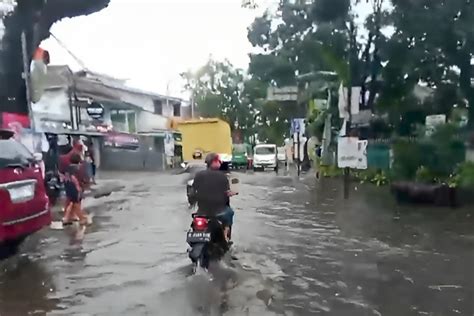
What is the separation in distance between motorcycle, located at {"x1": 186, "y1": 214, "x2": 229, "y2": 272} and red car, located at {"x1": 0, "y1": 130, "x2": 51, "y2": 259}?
2197 mm

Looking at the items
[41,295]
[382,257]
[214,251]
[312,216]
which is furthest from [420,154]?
[41,295]

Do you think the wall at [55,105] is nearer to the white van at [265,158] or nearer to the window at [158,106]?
the white van at [265,158]

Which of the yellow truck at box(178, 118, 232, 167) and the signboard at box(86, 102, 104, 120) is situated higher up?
the signboard at box(86, 102, 104, 120)

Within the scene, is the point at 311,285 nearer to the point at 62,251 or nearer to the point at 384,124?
the point at 62,251

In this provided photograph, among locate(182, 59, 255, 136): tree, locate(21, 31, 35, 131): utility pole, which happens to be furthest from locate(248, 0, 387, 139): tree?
locate(182, 59, 255, 136): tree

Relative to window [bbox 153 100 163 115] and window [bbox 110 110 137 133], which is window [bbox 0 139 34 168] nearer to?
window [bbox 110 110 137 133]

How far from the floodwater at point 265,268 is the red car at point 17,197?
49cm

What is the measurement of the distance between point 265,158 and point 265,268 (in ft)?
111

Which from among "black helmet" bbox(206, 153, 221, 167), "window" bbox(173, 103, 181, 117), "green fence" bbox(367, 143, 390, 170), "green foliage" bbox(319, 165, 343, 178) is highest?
"window" bbox(173, 103, 181, 117)

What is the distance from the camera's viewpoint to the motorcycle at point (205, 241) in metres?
7.72

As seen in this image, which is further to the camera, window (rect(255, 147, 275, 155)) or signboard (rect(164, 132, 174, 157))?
signboard (rect(164, 132, 174, 157))

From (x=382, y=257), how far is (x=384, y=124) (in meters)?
15.5

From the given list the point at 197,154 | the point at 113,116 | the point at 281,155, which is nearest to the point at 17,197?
the point at 197,154

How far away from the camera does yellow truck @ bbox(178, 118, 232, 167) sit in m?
33.8
